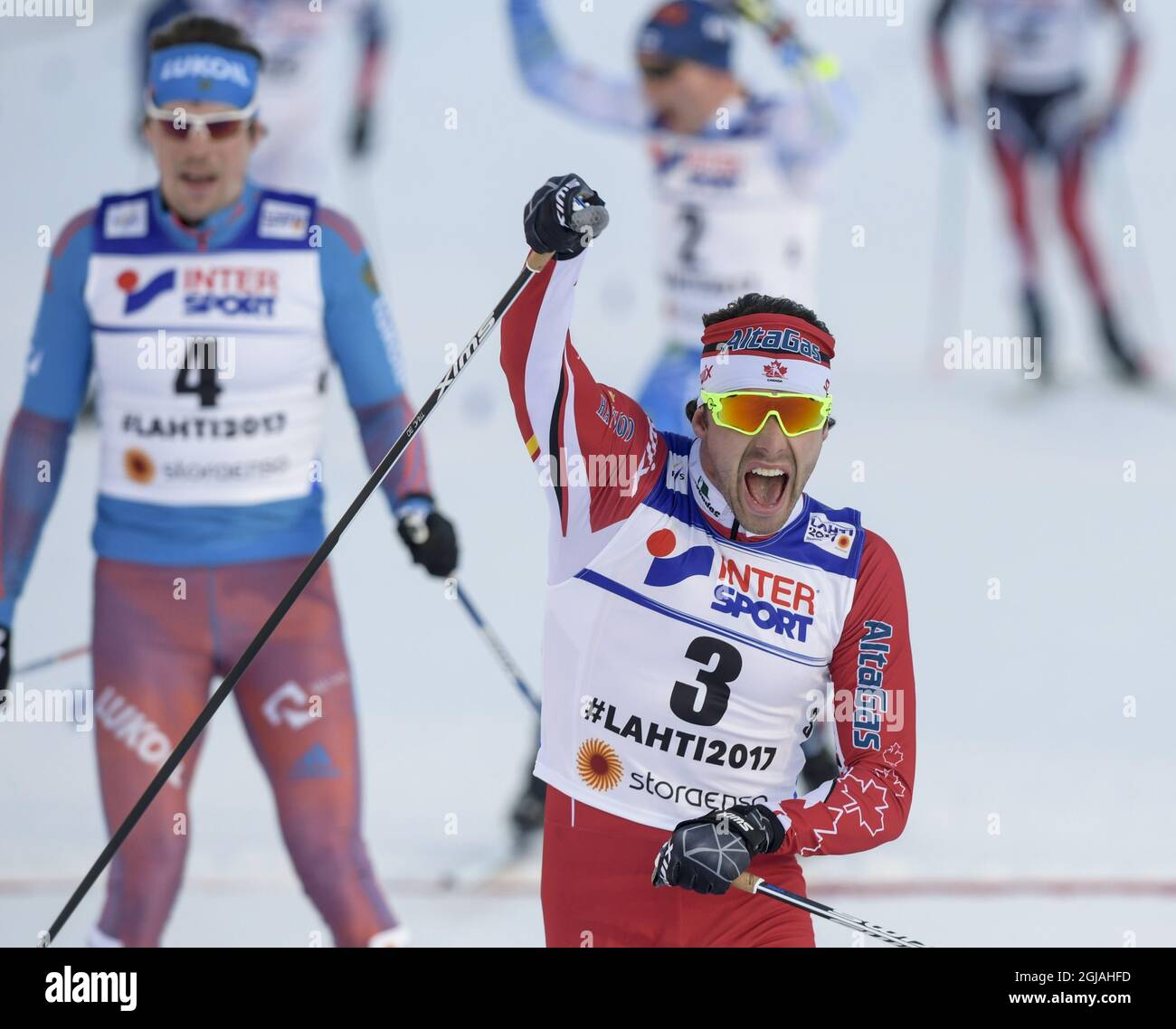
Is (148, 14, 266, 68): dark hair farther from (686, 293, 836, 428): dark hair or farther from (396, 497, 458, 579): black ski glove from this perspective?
(686, 293, 836, 428): dark hair

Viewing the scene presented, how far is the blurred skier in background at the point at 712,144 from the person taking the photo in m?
6.22

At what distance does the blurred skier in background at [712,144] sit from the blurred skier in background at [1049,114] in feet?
2.14

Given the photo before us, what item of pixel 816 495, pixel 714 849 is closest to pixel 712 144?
pixel 816 495

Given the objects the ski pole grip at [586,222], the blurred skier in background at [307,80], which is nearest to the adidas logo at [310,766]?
the ski pole grip at [586,222]

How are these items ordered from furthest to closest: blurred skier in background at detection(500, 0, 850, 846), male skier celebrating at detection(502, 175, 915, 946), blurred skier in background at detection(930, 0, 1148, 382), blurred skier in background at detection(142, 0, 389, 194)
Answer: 1. blurred skier in background at detection(930, 0, 1148, 382)
2. blurred skier in background at detection(142, 0, 389, 194)
3. blurred skier in background at detection(500, 0, 850, 846)
4. male skier celebrating at detection(502, 175, 915, 946)

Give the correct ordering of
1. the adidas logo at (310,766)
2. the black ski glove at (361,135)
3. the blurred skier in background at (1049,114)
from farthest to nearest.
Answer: the blurred skier in background at (1049,114)
the black ski glove at (361,135)
the adidas logo at (310,766)

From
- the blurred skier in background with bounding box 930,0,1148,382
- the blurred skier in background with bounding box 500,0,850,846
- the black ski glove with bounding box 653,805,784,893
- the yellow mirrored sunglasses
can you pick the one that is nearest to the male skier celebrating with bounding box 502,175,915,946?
the yellow mirrored sunglasses

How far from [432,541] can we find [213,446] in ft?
1.97

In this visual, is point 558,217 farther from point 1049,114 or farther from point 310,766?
point 1049,114

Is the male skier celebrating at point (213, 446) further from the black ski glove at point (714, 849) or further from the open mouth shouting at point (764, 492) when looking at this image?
the black ski glove at point (714, 849)

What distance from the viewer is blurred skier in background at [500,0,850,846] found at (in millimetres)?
6219

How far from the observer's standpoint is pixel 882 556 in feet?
11.5

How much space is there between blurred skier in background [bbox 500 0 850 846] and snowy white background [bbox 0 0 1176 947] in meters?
0.09
